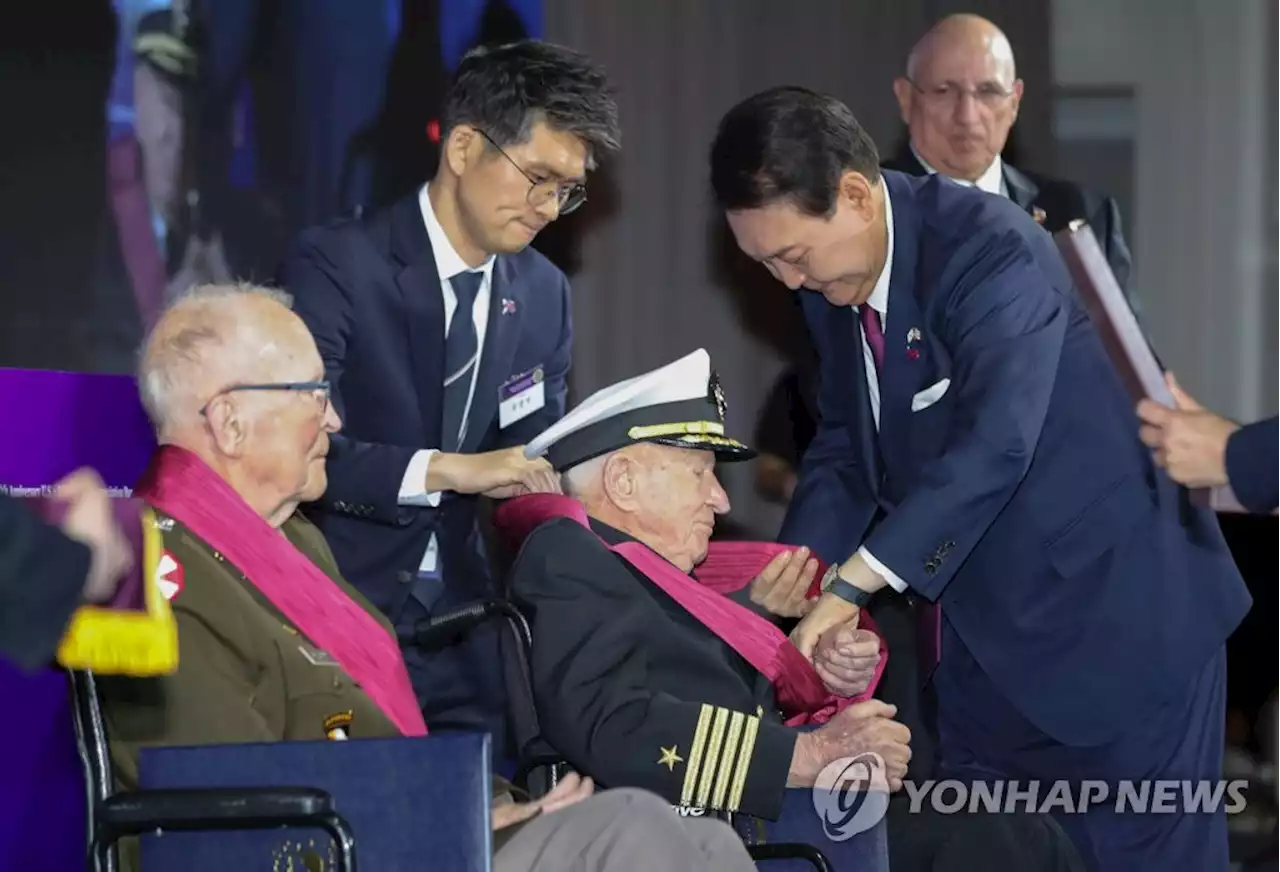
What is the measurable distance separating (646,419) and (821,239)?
15.3 inches

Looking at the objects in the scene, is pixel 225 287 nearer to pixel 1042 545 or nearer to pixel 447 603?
pixel 447 603

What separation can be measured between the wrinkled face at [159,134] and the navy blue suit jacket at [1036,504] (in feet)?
6.36

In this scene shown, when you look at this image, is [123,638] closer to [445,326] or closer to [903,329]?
[903,329]

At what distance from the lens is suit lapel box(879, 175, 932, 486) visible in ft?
9.03

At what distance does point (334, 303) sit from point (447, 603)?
0.56 meters

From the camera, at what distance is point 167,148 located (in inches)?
163

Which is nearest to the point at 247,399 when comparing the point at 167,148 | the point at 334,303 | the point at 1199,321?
the point at 334,303

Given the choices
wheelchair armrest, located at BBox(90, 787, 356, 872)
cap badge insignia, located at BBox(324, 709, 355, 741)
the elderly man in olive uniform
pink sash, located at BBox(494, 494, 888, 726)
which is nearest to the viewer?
wheelchair armrest, located at BBox(90, 787, 356, 872)

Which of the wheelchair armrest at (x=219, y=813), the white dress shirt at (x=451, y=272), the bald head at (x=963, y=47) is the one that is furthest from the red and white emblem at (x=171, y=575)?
the bald head at (x=963, y=47)

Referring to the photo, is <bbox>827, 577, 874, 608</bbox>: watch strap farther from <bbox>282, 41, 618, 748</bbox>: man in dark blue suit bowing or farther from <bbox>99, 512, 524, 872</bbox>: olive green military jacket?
<bbox>282, 41, 618, 748</bbox>: man in dark blue suit bowing

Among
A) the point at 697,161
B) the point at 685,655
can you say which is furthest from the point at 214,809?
the point at 697,161

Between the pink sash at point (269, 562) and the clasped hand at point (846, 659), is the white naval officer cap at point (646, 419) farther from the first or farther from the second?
the pink sash at point (269, 562)

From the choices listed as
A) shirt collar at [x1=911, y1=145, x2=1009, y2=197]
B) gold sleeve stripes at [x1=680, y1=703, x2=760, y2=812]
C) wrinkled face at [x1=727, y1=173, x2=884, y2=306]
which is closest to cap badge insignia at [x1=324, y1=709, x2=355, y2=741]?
gold sleeve stripes at [x1=680, y1=703, x2=760, y2=812]

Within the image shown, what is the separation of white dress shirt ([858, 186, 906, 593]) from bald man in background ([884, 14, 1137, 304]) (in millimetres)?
972
